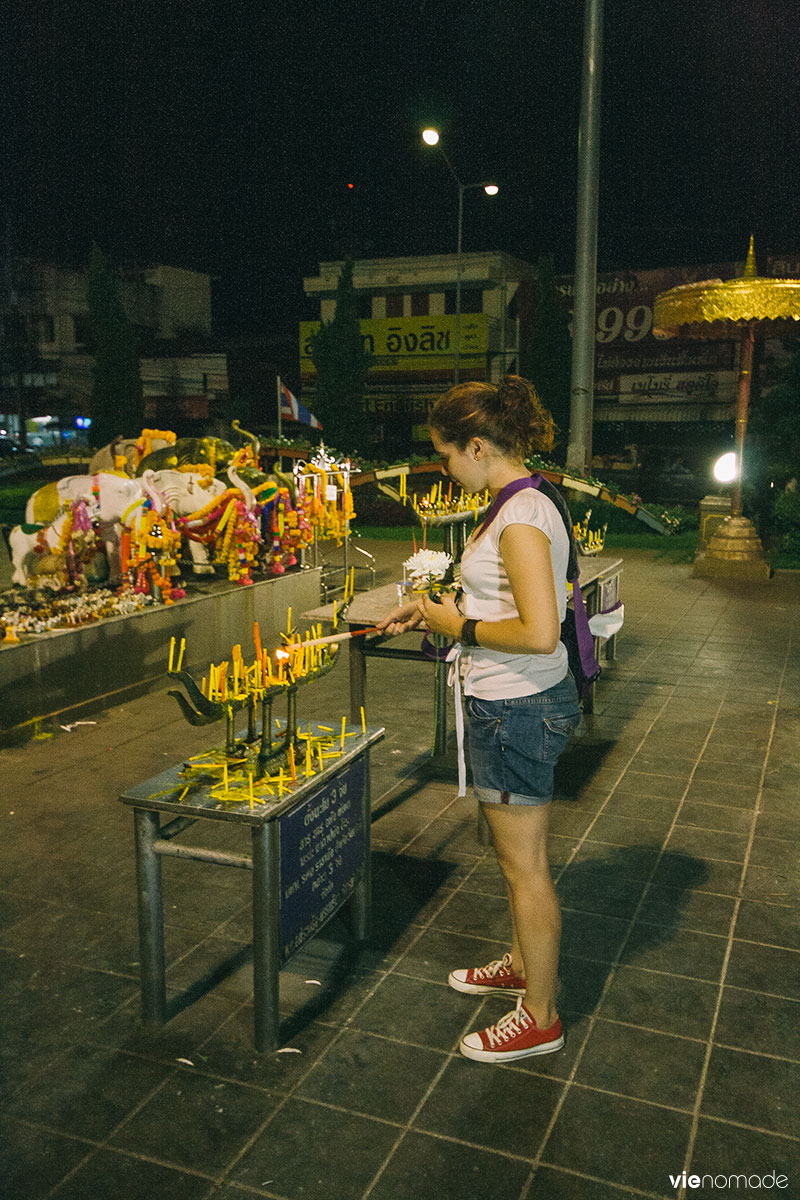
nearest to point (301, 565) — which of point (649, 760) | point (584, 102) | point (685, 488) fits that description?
point (649, 760)

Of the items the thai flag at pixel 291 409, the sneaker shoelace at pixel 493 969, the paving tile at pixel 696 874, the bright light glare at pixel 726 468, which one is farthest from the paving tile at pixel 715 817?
the bright light glare at pixel 726 468

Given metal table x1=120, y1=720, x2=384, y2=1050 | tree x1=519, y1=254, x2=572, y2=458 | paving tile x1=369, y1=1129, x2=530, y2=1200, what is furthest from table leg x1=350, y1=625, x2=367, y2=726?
tree x1=519, y1=254, x2=572, y2=458

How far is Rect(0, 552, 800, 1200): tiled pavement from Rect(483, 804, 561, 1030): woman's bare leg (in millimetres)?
364

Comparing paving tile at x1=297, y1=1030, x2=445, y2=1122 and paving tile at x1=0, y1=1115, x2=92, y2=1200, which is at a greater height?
paving tile at x1=297, y1=1030, x2=445, y2=1122

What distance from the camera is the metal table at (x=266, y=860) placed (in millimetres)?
3189

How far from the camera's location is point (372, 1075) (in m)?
3.18

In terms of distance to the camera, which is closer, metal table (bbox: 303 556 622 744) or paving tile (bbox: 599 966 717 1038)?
paving tile (bbox: 599 966 717 1038)

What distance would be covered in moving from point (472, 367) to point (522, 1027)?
117 ft

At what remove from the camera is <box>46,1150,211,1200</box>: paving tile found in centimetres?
268

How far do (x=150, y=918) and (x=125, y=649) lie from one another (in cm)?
475

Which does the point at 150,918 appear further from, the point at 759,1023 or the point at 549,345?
the point at 549,345

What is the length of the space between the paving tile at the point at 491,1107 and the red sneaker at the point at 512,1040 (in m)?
0.05

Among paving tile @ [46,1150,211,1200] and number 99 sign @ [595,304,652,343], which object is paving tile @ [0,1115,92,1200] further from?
number 99 sign @ [595,304,652,343]

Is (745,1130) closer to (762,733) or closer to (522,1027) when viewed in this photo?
(522,1027)
